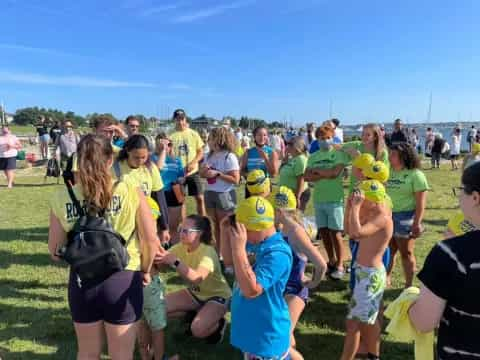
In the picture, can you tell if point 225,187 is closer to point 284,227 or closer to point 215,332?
point 215,332

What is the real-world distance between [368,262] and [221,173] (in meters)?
2.60

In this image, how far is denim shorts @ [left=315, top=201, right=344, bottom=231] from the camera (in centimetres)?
493

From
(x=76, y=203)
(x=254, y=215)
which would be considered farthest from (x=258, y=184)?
(x=76, y=203)

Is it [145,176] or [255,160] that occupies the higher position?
[255,160]

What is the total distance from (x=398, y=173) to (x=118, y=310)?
129 inches

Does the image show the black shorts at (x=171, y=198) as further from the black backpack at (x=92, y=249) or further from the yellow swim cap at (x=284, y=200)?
the black backpack at (x=92, y=249)

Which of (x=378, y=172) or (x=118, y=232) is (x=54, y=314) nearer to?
(x=118, y=232)

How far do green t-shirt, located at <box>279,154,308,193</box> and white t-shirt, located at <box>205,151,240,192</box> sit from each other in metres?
0.74

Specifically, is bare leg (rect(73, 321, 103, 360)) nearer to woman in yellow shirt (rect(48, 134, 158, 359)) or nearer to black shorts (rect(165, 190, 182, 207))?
woman in yellow shirt (rect(48, 134, 158, 359))

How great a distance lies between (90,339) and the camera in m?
2.28

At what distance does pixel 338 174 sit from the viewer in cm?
490

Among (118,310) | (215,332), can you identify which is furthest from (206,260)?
(118,310)

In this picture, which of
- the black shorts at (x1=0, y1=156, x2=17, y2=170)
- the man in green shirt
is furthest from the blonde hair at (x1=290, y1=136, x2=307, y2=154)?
the black shorts at (x1=0, y1=156, x2=17, y2=170)

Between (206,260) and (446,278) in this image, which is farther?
(206,260)
